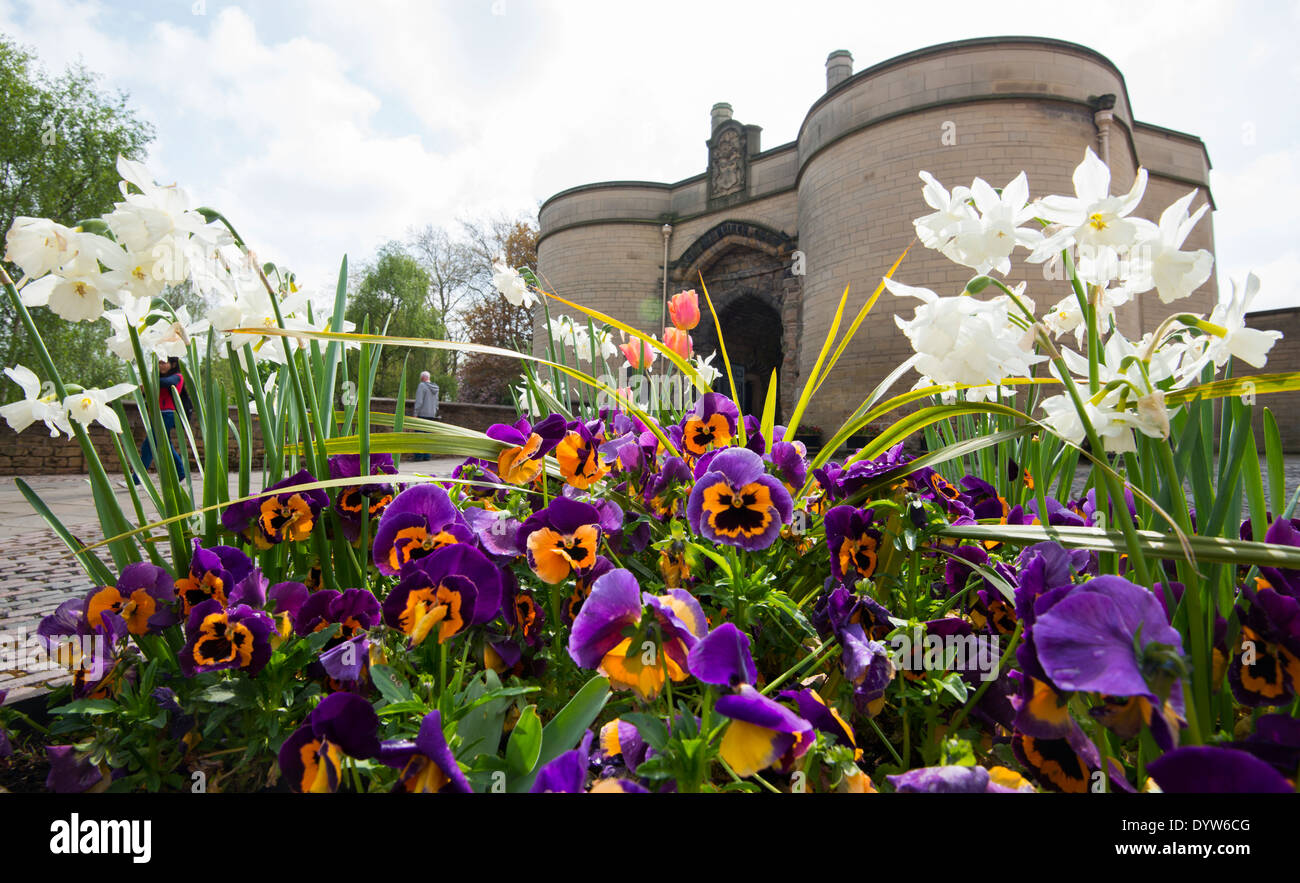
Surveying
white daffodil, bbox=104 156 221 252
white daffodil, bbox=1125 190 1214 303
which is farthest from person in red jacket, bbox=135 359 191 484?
white daffodil, bbox=1125 190 1214 303

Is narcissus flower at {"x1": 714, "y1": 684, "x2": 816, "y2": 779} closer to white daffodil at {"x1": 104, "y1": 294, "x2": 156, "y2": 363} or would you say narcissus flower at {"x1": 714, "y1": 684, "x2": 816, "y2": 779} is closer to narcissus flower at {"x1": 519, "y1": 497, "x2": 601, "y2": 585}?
narcissus flower at {"x1": 519, "y1": 497, "x2": 601, "y2": 585}

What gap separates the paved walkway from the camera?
1.52 metres

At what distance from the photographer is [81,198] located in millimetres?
16391

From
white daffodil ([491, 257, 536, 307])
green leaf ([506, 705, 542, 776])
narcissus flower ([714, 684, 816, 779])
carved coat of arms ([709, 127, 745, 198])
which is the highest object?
carved coat of arms ([709, 127, 745, 198])

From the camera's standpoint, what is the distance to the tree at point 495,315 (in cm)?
2747

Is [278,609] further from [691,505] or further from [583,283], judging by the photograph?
[583,283]

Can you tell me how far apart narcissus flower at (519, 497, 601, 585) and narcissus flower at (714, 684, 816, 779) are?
14.9 inches

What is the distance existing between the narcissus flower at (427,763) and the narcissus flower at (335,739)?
36 mm

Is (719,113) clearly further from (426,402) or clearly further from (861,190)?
(426,402)

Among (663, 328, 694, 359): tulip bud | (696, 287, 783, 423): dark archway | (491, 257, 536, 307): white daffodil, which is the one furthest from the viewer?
(696, 287, 783, 423): dark archway

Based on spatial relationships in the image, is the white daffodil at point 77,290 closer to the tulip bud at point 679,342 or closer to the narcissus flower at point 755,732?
the narcissus flower at point 755,732

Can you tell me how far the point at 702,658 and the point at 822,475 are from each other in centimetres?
79
